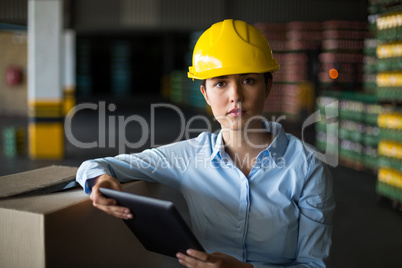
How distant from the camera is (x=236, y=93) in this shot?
1.75m

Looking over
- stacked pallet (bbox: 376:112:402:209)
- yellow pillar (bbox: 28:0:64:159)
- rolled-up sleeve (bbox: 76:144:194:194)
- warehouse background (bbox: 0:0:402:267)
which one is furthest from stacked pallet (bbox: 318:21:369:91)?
rolled-up sleeve (bbox: 76:144:194:194)

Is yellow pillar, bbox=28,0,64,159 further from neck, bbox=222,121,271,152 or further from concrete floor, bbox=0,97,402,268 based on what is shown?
neck, bbox=222,121,271,152

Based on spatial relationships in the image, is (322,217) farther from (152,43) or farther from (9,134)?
(152,43)

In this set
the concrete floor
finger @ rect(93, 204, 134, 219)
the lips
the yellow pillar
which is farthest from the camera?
the yellow pillar

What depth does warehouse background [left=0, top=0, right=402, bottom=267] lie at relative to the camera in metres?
5.70

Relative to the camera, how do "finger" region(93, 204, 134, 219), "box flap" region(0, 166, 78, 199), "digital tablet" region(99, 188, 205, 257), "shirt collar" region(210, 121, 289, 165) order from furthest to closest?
1. "shirt collar" region(210, 121, 289, 165)
2. "box flap" region(0, 166, 78, 199)
3. "finger" region(93, 204, 134, 219)
4. "digital tablet" region(99, 188, 205, 257)

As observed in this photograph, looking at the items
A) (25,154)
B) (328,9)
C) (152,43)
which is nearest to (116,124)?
(25,154)

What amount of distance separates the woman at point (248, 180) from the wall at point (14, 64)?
17535 millimetres

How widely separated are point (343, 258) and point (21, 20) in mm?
10921

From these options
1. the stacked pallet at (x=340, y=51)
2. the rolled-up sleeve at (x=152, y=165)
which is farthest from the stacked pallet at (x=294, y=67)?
the rolled-up sleeve at (x=152, y=165)

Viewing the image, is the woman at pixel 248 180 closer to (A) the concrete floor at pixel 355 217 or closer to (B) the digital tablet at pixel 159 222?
(B) the digital tablet at pixel 159 222

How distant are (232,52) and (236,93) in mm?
159

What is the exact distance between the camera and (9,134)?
9055 mm

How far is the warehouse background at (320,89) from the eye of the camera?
18.7ft
